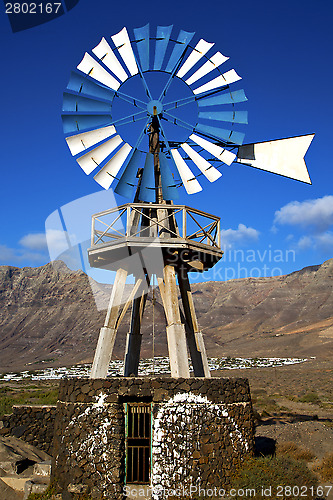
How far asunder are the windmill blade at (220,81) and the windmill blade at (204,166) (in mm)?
1678

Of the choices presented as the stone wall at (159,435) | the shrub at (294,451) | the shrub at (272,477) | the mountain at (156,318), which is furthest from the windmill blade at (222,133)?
the mountain at (156,318)

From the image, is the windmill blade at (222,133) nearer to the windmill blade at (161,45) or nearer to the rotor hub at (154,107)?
the rotor hub at (154,107)

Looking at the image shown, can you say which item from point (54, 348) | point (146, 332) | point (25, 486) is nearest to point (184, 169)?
point (25, 486)

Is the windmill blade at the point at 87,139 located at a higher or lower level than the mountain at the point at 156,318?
lower

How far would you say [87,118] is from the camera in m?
11.9

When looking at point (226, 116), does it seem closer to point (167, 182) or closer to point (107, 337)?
point (167, 182)

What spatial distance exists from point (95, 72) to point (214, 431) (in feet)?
31.9

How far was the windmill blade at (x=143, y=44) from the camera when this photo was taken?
471 inches

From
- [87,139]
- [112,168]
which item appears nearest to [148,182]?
[112,168]

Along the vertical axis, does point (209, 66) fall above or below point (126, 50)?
below

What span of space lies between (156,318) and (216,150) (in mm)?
71158

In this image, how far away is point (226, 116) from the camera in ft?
39.9

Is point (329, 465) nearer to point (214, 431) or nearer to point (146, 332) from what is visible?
point (214, 431)

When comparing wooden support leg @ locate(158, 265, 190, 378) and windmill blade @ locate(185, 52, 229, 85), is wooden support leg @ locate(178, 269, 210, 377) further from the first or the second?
windmill blade @ locate(185, 52, 229, 85)
